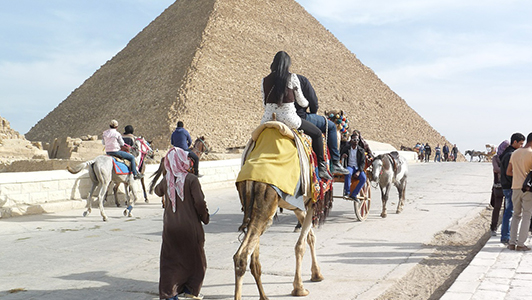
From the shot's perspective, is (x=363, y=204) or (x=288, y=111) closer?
(x=288, y=111)

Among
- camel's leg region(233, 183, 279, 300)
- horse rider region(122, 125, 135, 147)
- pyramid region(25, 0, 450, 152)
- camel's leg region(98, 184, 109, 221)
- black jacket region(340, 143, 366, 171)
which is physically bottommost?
camel's leg region(98, 184, 109, 221)

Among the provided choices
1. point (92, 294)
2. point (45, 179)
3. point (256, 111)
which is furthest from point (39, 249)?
point (256, 111)

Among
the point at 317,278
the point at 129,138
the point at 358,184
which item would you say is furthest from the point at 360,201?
the point at 129,138

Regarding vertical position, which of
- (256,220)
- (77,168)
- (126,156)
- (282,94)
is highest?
(282,94)

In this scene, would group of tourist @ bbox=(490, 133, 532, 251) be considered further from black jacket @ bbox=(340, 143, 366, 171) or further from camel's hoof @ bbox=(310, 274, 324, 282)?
camel's hoof @ bbox=(310, 274, 324, 282)

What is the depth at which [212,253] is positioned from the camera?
6.98 metres

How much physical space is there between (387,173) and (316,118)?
492 cm

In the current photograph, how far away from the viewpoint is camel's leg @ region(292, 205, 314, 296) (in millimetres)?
5137

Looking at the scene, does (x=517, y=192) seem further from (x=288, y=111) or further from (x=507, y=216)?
(x=288, y=111)

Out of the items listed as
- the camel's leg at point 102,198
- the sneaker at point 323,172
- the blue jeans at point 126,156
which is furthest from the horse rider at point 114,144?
the sneaker at point 323,172

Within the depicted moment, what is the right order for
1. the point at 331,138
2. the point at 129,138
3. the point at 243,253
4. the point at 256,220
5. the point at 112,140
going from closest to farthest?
1. the point at 243,253
2. the point at 256,220
3. the point at 331,138
4. the point at 112,140
5. the point at 129,138

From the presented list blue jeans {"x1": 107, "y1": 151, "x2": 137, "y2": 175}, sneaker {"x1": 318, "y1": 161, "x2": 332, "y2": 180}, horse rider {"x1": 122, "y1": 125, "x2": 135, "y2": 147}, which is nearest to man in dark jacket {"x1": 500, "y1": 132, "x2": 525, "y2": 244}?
sneaker {"x1": 318, "y1": 161, "x2": 332, "y2": 180}

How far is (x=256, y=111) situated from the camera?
3369 inches

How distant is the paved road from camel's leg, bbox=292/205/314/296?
14 cm
